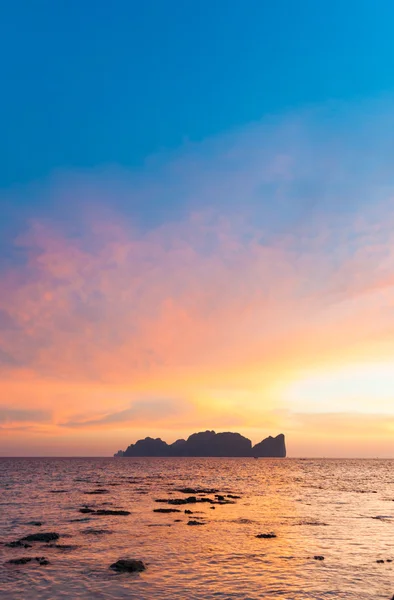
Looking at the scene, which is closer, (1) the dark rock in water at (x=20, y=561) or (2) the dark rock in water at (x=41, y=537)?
(1) the dark rock in water at (x=20, y=561)

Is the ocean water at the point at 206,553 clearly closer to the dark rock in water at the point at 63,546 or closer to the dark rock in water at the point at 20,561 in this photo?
the dark rock in water at the point at 63,546

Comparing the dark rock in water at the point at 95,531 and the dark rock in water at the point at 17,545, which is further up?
the dark rock in water at the point at 17,545

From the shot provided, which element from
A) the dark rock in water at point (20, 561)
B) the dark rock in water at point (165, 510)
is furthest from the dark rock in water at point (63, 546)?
the dark rock in water at point (165, 510)

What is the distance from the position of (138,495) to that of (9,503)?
19.3 m

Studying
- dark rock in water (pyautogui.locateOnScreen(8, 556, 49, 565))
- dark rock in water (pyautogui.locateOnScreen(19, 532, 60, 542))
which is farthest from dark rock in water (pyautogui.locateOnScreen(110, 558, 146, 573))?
dark rock in water (pyautogui.locateOnScreen(19, 532, 60, 542))

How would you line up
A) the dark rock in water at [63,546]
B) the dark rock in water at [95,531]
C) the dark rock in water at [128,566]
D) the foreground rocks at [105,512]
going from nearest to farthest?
the dark rock in water at [128,566], the dark rock in water at [63,546], the dark rock in water at [95,531], the foreground rocks at [105,512]

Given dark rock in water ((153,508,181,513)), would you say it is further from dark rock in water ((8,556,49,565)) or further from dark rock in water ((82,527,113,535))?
dark rock in water ((8,556,49,565))

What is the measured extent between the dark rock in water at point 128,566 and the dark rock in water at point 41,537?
9.38 m

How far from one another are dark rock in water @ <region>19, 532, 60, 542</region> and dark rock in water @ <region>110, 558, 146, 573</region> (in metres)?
9.38

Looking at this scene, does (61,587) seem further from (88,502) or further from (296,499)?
(296,499)

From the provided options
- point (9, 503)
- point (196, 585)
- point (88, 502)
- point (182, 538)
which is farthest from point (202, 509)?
point (196, 585)

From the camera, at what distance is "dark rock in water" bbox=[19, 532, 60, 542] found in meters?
32.8

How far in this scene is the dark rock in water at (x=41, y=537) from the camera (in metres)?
32.8

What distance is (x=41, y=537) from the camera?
33.2m
